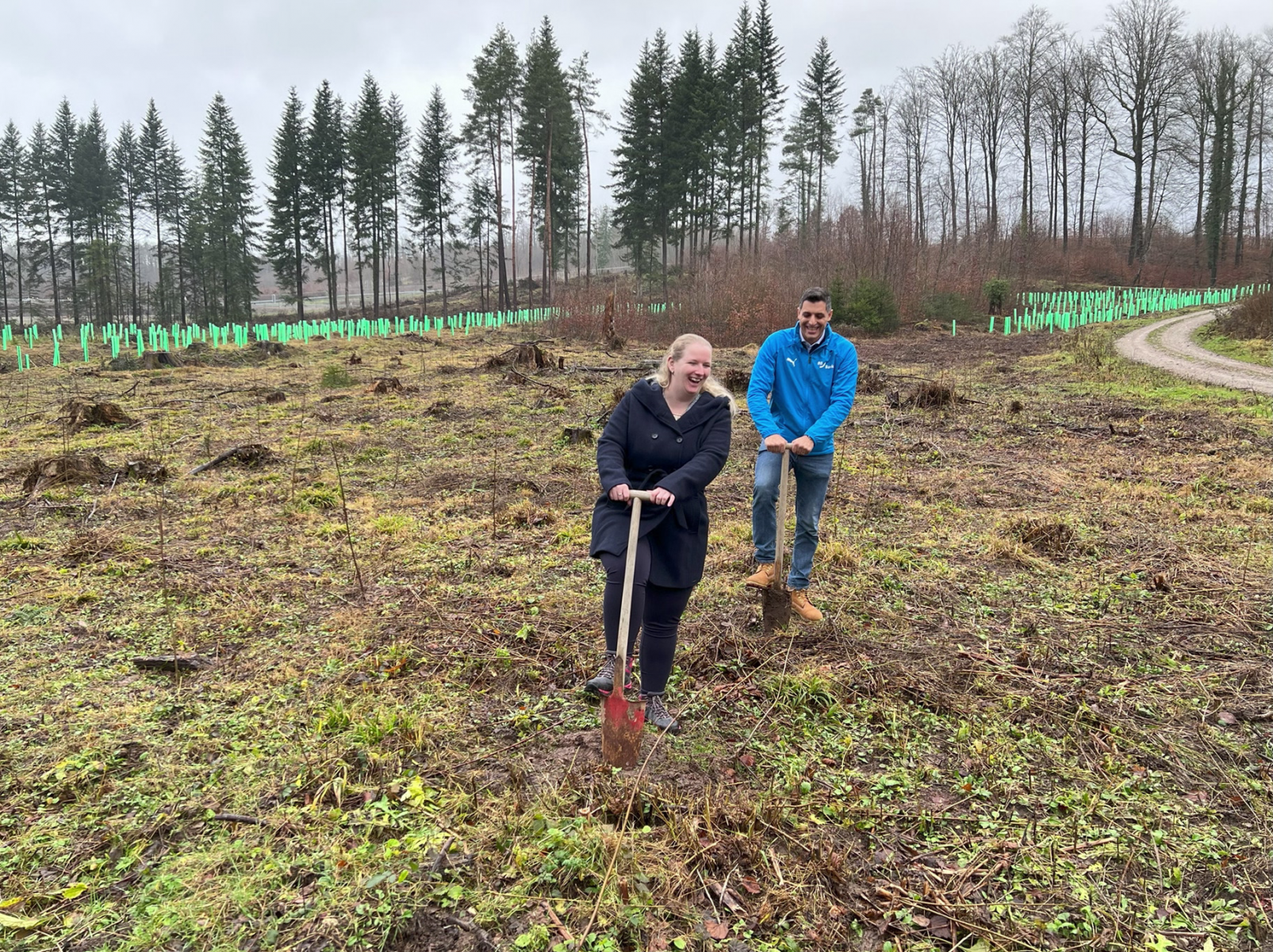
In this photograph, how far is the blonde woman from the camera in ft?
9.95

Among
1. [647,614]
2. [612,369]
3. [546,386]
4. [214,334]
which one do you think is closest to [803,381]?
[647,614]

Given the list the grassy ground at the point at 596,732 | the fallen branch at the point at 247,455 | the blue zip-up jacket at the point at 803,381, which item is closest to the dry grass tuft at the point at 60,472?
the grassy ground at the point at 596,732

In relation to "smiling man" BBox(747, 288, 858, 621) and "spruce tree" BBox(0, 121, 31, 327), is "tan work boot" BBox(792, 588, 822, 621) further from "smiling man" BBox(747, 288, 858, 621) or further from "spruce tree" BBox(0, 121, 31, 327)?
"spruce tree" BBox(0, 121, 31, 327)

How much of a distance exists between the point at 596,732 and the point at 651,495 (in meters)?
1.15

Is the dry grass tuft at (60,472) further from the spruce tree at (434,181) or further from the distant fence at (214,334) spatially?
the spruce tree at (434,181)

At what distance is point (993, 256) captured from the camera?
1435 inches

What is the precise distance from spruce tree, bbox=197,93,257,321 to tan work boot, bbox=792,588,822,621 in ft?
154

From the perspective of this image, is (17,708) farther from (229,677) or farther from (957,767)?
(957,767)

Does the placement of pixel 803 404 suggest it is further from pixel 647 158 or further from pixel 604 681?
pixel 647 158

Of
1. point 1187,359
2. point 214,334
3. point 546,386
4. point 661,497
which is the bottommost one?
point 661,497

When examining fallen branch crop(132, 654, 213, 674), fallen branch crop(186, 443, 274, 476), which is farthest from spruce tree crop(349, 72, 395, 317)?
fallen branch crop(132, 654, 213, 674)

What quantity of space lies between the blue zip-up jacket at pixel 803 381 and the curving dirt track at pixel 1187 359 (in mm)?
12427

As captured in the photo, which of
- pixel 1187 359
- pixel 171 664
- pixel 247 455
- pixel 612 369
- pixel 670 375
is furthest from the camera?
pixel 1187 359

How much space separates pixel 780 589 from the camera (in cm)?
412
